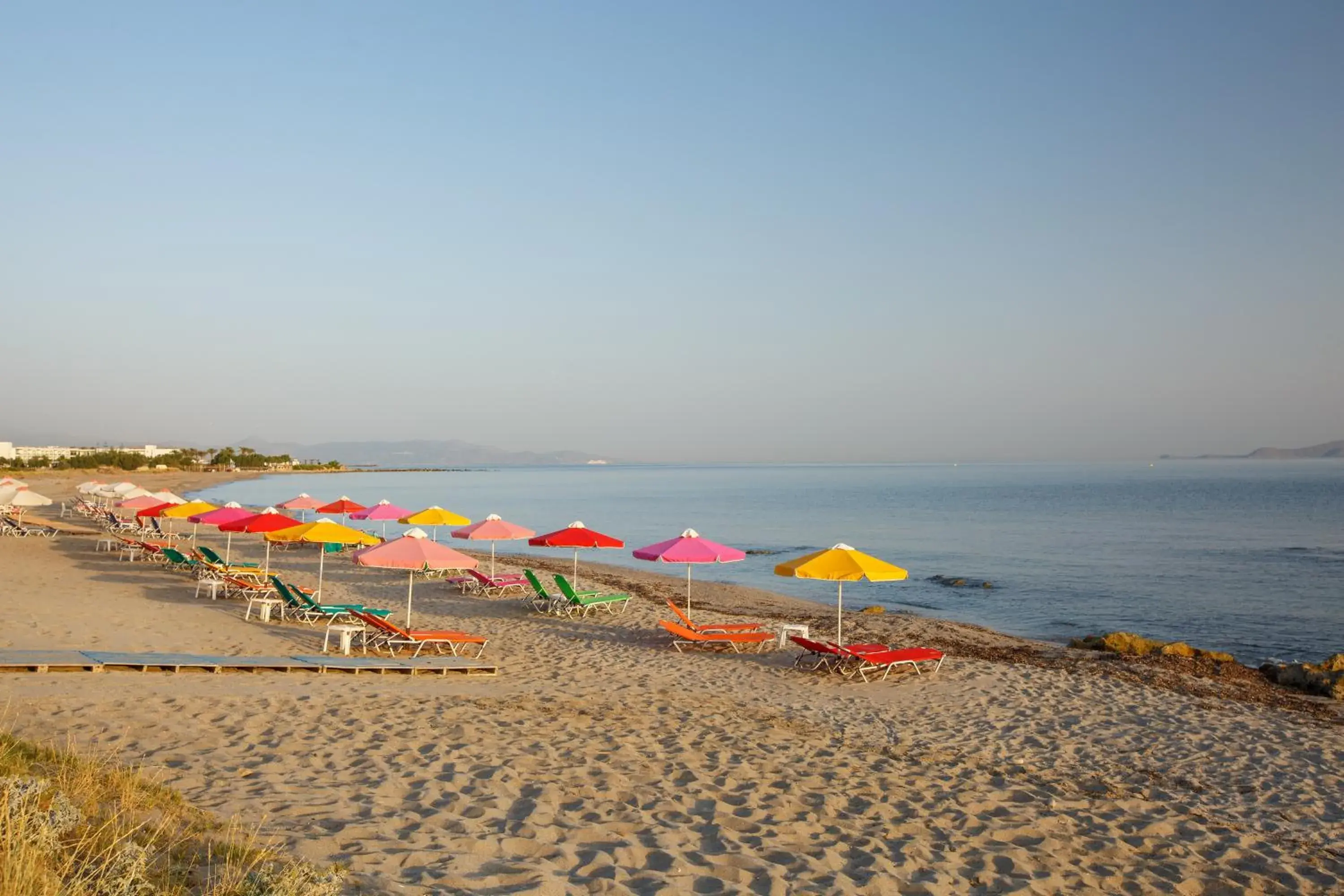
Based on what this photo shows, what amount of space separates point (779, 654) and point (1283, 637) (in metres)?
11.0

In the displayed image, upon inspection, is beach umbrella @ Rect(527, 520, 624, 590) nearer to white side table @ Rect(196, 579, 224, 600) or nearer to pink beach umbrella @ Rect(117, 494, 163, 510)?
white side table @ Rect(196, 579, 224, 600)

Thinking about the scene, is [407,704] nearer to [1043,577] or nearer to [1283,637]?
[1283,637]

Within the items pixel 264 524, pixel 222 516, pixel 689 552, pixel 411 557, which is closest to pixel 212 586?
pixel 264 524

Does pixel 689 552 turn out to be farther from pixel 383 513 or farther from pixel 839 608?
pixel 383 513

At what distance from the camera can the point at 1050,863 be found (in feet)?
17.4

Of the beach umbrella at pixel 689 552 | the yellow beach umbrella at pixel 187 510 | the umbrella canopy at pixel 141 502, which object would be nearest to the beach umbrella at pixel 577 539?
the beach umbrella at pixel 689 552

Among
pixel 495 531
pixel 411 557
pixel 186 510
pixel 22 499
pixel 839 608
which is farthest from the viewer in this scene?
pixel 22 499

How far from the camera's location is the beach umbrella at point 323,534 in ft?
45.6

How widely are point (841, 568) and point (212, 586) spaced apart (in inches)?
429

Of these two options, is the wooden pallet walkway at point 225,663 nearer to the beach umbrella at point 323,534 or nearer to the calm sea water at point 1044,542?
the beach umbrella at point 323,534

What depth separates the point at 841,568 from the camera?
456 inches

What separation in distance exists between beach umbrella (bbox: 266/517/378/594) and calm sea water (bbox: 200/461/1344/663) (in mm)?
11726

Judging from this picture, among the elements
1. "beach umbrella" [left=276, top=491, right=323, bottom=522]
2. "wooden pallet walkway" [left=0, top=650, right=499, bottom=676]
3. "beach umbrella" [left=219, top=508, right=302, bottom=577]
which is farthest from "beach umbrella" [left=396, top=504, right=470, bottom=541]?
"wooden pallet walkway" [left=0, top=650, right=499, bottom=676]

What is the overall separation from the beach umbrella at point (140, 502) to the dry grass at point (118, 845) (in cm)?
1649
